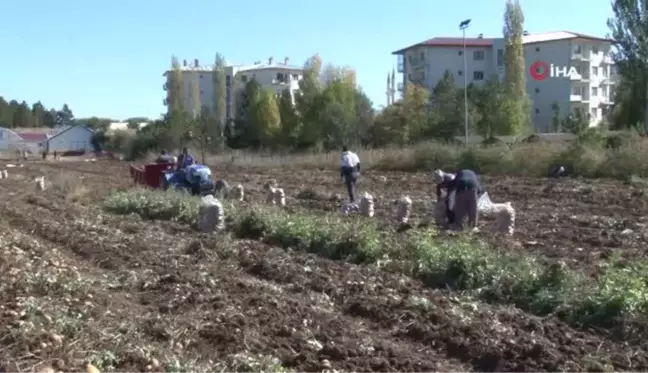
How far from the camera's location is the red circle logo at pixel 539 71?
305 feet

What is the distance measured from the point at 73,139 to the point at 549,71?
5570 cm

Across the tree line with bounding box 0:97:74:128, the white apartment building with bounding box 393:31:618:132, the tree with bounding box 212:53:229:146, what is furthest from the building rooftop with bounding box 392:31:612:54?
the tree line with bounding box 0:97:74:128

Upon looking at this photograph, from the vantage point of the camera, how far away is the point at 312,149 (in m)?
66.2

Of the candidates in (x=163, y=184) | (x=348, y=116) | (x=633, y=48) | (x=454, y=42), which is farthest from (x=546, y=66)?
(x=163, y=184)

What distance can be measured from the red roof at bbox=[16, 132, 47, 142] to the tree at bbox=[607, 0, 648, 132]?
7952 centimetres

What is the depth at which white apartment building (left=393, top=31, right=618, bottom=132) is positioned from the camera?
92250 millimetres

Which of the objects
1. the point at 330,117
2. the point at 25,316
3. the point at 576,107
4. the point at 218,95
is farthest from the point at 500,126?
the point at 25,316

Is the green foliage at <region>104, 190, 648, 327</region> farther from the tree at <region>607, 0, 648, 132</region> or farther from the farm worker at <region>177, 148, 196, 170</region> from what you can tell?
the tree at <region>607, 0, 648, 132</region>

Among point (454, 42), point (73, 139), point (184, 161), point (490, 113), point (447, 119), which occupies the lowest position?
point (184, 161)

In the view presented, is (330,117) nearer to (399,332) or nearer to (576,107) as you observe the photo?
(576,107)

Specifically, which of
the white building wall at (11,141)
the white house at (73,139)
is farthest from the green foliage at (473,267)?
the white house at (73,139)

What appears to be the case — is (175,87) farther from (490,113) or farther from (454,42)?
(490,113)

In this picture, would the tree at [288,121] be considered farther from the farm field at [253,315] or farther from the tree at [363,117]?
the farm field at [253,315]

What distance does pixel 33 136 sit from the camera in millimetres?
119250
